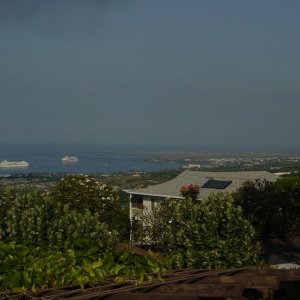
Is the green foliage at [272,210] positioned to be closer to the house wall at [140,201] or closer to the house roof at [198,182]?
the house roof at [198,182]

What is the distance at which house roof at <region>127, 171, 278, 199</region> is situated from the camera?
35.6m

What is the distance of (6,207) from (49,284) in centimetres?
512

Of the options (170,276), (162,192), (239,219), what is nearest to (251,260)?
(239,219)

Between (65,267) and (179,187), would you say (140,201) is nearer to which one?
(179,187)

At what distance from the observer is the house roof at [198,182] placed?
35562 millimetres

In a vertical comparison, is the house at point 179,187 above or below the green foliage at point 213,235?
below

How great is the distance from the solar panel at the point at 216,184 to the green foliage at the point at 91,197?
46.5ft

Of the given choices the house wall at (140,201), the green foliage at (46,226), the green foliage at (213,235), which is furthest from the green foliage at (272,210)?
the green foliage at (46,226)

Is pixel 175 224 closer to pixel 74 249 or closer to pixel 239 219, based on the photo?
pixel 239 219

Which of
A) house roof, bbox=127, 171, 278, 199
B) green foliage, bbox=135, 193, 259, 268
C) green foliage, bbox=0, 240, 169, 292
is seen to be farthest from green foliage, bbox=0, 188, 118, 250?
house roof, bbox=127, 171, 278, 199

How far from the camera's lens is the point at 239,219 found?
1211cm

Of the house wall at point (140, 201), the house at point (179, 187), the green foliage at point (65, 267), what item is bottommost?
the house wall at point (140, 201)

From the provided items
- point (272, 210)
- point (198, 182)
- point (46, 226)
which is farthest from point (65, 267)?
point (198, 182)

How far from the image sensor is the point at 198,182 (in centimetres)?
3953
